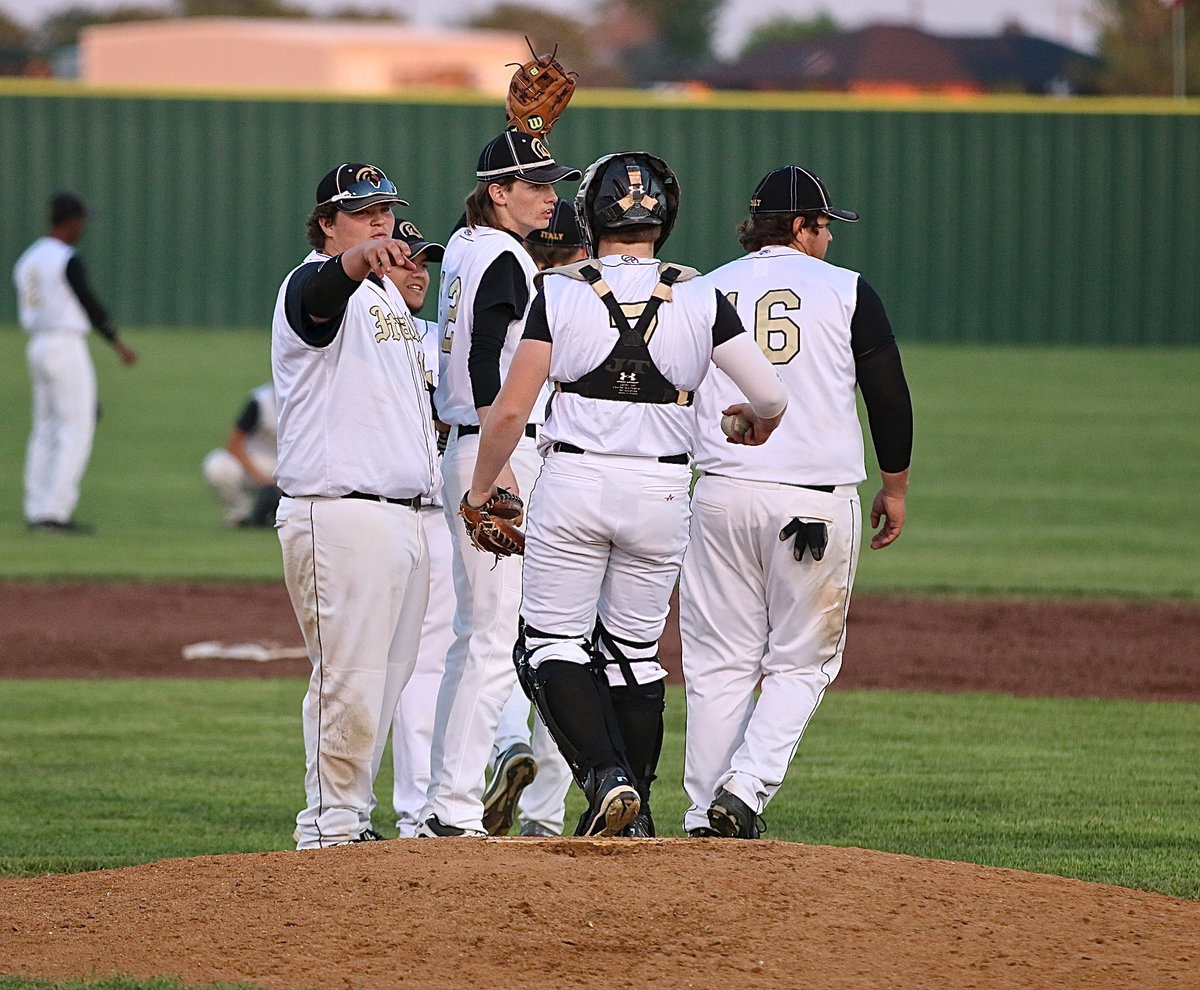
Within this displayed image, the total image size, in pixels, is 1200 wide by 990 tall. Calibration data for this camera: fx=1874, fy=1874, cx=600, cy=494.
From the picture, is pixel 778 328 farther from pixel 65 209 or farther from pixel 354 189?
pixel 65 209

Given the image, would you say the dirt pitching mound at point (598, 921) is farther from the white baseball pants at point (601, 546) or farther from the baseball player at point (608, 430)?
the white baseball pants at point (601, 546)

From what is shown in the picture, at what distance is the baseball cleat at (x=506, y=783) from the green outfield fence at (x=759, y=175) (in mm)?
19533

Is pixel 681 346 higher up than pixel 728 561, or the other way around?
pixel 681 346

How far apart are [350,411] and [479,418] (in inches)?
21.0

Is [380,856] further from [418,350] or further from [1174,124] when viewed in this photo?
[1174,124]

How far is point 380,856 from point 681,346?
1536mm

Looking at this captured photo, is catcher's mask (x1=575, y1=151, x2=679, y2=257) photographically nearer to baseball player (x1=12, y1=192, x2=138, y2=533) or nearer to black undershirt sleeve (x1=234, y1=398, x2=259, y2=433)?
black undershirt sleeve (x1=234, y1=398, x2=259, y2=433)

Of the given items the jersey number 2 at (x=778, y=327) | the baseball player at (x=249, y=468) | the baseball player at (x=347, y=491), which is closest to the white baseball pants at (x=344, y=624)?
the baseball player at (x=347, y=491)

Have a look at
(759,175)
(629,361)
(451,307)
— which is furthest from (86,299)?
(759,175)

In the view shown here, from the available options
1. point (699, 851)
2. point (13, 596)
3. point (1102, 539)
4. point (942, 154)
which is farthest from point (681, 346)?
point (942, 154)

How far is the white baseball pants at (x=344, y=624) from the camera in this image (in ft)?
17.3

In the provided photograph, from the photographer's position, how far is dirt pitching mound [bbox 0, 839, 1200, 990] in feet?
13.3

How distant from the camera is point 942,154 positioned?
25281 mm

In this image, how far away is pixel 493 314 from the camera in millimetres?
5711
